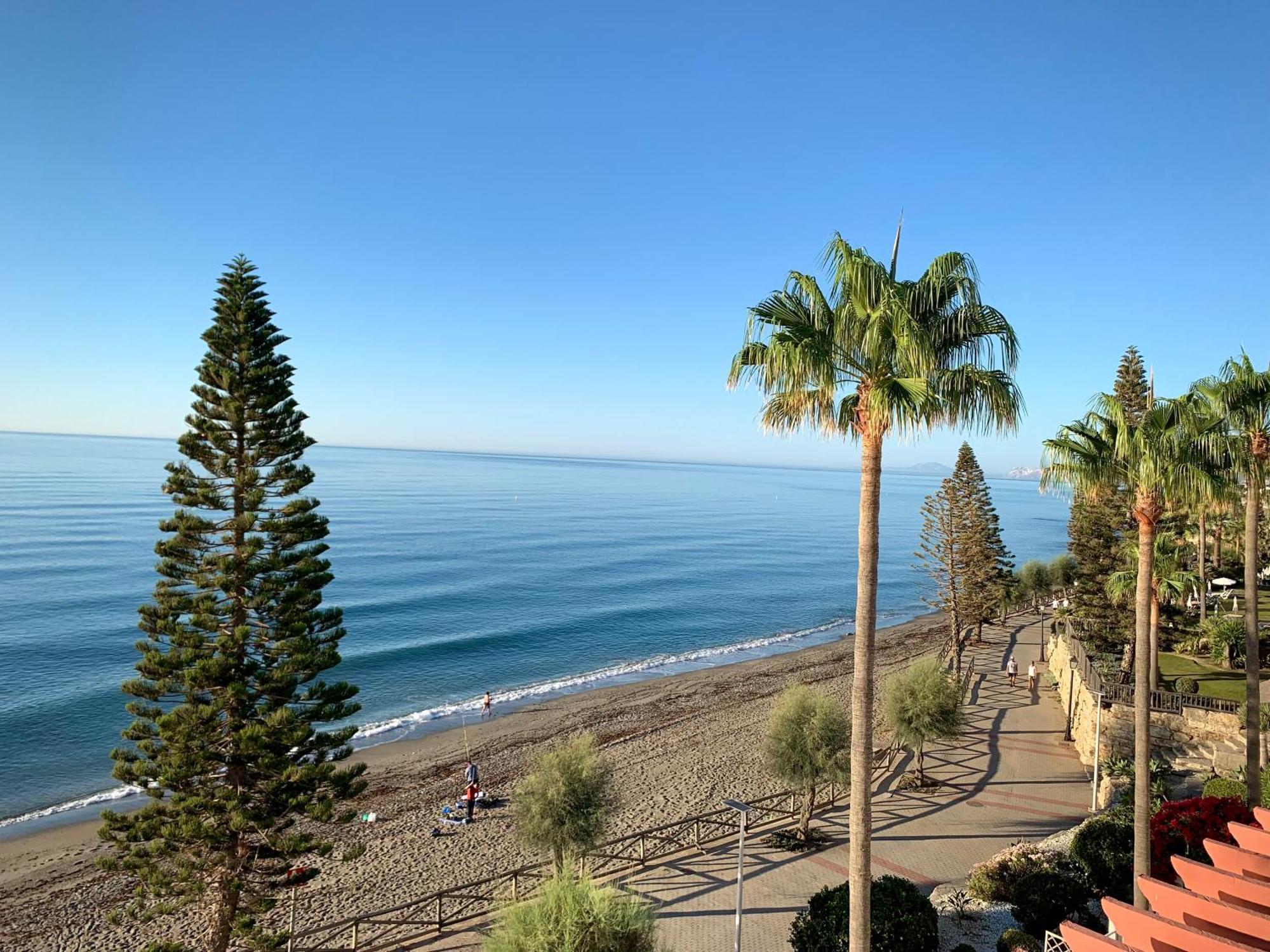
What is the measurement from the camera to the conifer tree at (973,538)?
3341 cm

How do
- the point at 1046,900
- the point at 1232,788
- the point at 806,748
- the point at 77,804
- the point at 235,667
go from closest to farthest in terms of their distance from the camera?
the point at 1046,900
the point at 235,667
the point at 1232,788
the point at 806,748
the point at 77,804

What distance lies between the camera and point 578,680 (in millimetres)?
35469

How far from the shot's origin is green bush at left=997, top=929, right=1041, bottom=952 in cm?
951

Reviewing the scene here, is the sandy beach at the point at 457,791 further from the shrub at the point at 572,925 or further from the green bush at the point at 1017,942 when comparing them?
the green bush at the point at 1017,942

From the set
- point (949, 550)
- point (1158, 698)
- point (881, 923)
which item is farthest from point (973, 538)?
point (881, 923)

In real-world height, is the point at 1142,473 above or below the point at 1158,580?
above

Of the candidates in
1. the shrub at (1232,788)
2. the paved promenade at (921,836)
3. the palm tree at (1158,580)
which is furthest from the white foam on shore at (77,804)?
the palm tree at (1158,580)

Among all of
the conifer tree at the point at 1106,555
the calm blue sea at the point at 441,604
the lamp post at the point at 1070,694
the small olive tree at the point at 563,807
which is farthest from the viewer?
the calm blue sea at the point at 441,604

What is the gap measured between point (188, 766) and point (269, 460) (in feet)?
17.5

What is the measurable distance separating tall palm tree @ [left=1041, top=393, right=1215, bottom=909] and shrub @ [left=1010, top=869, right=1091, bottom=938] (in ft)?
4.15

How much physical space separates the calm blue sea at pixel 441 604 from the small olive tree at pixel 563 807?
52.3 ft

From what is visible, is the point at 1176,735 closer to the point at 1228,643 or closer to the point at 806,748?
the point at 1228,643

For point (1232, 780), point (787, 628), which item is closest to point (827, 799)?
point (1232, 780)

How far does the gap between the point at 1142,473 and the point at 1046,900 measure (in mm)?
6611
